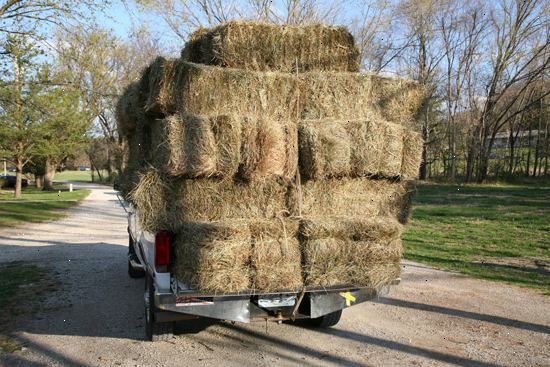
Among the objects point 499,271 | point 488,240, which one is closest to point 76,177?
point 488,240

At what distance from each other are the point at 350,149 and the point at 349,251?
0.98 meters

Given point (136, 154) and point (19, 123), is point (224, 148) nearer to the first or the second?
point (136, 154)

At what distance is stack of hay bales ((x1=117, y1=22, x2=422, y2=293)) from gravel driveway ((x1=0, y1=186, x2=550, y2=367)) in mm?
787

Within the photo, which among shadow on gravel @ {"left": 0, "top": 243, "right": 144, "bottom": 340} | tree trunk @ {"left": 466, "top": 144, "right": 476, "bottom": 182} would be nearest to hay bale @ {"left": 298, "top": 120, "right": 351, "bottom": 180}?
shadow on gravel @ {"left": 0, "top": 243, "right": 144, "bottom": 340}

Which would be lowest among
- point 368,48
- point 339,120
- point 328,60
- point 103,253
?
point 103,253

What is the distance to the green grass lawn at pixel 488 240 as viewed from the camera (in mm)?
8977

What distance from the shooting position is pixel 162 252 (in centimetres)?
450

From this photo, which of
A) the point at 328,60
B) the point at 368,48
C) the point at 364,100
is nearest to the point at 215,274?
the point at 364,100

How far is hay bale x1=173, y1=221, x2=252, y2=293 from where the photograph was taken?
427 cm

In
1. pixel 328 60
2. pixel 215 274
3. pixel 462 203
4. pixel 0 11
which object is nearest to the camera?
pixel 215 274

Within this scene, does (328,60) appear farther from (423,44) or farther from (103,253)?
(423,44)

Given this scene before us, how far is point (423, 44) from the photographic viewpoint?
118 feet

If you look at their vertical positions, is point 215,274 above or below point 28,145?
below

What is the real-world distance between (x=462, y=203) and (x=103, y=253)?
14.8 m
